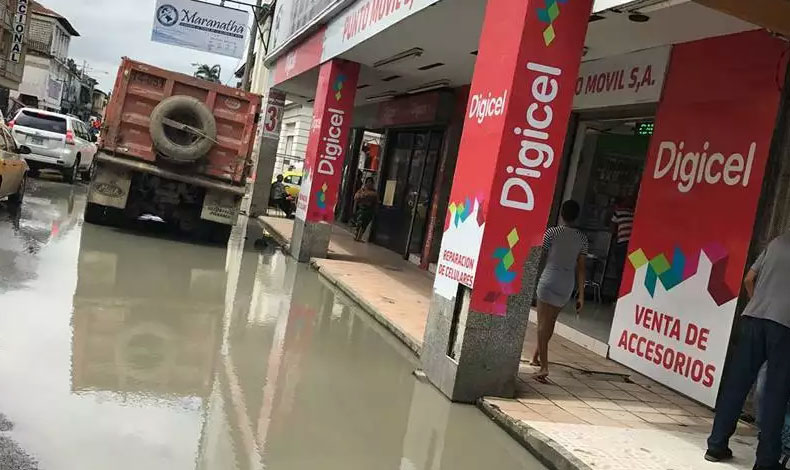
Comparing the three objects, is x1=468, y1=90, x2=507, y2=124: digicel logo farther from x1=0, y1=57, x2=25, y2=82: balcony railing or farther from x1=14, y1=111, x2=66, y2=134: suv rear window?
x1=0, y1=57, x2=25, y2=82: balcony railing

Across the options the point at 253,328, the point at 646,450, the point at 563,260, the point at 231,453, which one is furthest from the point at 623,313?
the point at 231,453

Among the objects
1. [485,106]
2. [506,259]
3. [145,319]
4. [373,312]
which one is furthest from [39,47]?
[506,259]

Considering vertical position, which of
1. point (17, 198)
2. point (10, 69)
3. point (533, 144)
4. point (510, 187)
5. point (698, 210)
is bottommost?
point (17, 198)

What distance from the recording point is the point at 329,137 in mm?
13102

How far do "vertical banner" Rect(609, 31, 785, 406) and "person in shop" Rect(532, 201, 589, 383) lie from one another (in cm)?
117

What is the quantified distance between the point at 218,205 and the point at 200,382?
24.1 ft

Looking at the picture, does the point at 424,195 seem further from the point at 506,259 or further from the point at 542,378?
the point at 506,259

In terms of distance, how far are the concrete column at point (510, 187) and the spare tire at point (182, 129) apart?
277 inches

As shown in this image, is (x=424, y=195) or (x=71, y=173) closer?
(x=424, y=195)

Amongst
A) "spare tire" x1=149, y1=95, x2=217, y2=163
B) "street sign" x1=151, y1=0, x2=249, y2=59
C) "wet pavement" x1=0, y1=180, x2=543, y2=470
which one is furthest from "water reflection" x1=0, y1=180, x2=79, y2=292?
"street sign" x1=151, y1=0, x2=249, y2=59

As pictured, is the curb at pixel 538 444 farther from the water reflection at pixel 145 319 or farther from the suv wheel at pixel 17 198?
the suv wheel at pixel 17 198

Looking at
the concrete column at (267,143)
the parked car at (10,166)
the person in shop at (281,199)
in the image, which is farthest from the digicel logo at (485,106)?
the person in shop at (281,199)

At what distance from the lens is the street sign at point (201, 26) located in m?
23.0

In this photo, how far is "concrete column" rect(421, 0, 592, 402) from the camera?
19.2 ft
